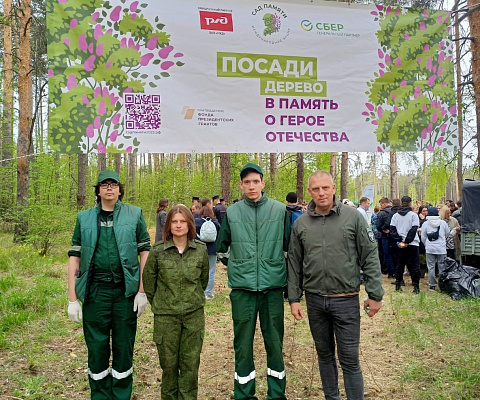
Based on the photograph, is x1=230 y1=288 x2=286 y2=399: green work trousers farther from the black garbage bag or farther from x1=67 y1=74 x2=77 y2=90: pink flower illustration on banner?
the black garbage bag

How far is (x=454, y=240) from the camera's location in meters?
9.72

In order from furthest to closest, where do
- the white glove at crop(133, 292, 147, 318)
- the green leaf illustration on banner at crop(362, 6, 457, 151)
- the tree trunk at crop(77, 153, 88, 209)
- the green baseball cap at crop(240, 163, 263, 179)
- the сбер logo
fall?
the tree trunk at crop(77, 153, 88, 209)
the green leaf illustration on banner at crop(362, 6, 457, 151)
the сбер logo
the green baseball cap at crop(240, 163, 263, 179)
the white glove at crop(133, 292, 147, 318)

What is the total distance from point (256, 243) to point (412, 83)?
260 centimetres

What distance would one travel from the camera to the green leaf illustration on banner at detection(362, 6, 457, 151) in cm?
430

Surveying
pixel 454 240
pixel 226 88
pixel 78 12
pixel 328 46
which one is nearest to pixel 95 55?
pixel 78 12

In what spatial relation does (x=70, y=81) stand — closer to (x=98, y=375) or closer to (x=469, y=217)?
(x=98, y=375)

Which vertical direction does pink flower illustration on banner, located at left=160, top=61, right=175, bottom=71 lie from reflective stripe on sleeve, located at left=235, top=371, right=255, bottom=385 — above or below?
above

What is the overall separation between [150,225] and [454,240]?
18872 millimetres

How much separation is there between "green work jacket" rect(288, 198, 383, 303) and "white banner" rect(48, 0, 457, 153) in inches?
42.1

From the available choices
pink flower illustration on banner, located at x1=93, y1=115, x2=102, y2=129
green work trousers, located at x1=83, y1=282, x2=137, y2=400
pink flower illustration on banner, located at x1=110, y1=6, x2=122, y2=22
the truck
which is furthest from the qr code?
the truck

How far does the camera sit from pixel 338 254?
3182 millimetres

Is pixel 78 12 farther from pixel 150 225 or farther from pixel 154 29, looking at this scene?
pixel 150 225

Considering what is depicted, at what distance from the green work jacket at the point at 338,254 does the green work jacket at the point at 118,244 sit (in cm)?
137

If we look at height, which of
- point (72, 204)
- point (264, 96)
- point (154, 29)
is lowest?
point (72, 204)
